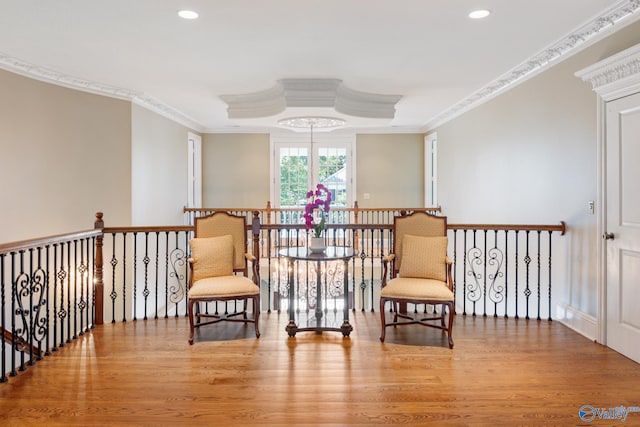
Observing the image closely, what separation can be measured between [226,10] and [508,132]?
4.03m

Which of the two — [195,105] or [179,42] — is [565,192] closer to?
[179,42]

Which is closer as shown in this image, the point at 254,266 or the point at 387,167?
the point at 254,266

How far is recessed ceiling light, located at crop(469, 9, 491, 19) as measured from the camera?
142 inches

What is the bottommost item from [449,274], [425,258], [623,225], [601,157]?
[449,274]

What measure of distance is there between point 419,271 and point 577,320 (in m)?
1.63

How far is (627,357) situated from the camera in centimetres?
355

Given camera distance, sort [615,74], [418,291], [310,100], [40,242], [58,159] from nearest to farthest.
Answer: [40,242] → [615,74] → [418,291] → [58,159] → [310,100]

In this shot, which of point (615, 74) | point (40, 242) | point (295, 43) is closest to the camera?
point (40, 242)

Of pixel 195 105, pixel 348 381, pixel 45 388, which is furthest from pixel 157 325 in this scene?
pixel 195 105

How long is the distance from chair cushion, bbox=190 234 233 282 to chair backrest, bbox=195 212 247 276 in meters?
0.11

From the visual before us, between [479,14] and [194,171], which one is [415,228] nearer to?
[479,14]

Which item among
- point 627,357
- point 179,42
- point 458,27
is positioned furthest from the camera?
point 179,42

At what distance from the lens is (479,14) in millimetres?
3664

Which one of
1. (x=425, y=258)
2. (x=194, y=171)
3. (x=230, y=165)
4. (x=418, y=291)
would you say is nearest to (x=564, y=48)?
(x=425, y=258)
